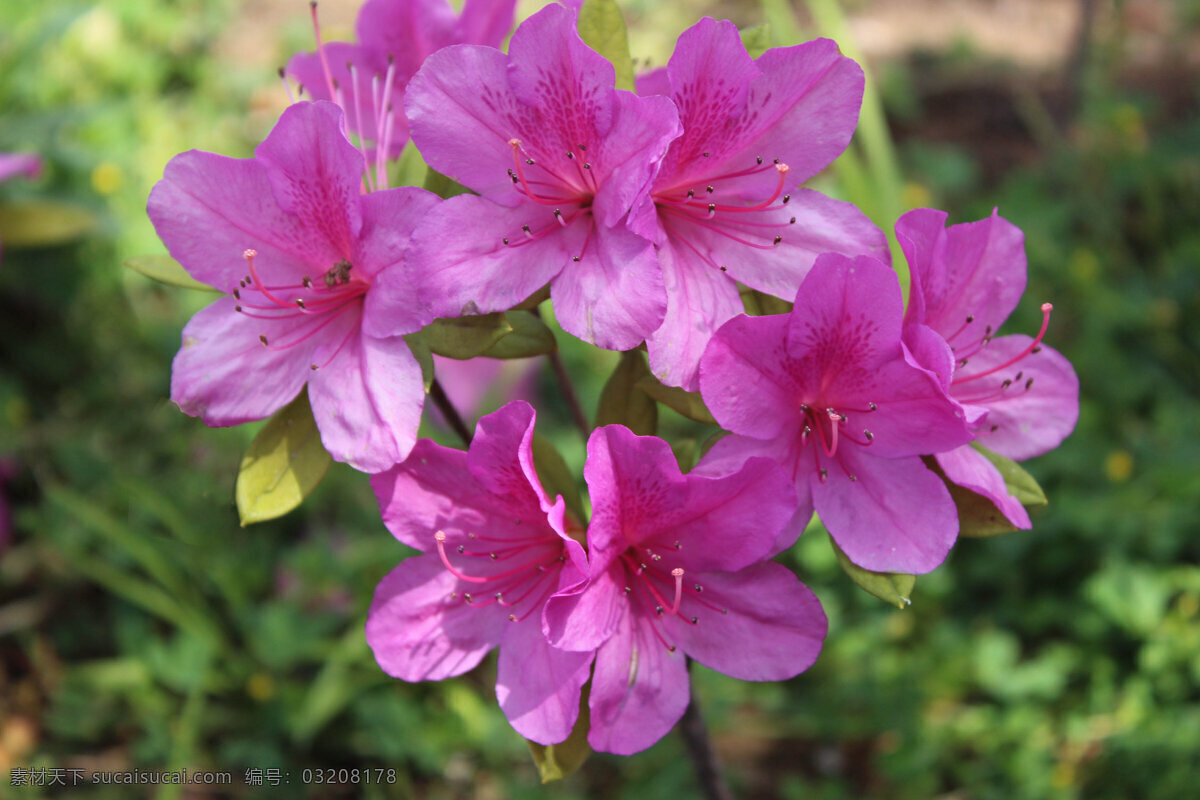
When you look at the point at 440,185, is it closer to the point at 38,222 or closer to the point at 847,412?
the point at 847,412

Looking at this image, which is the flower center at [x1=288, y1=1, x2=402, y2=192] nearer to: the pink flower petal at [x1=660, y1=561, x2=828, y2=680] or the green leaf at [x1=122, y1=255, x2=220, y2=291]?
the green leaf at [x1=122, y1=255, x2=220, y2=291]

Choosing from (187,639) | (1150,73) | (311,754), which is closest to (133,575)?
(187,639)

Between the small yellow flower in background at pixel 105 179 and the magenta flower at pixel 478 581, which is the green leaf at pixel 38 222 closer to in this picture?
the small yellow flower in background at pixel 105 179

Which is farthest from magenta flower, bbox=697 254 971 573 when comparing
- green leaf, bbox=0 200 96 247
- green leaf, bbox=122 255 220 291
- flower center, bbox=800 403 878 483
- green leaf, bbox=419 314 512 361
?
green leaf, bbox=0 200 96 247

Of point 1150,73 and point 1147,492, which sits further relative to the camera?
point 1150,73

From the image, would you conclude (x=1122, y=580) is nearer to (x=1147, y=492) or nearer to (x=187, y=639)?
(x=1147, y=492)

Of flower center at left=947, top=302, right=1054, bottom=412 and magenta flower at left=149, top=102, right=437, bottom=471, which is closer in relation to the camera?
magenta flower at left=149, top=102, right=437, bottom=471
